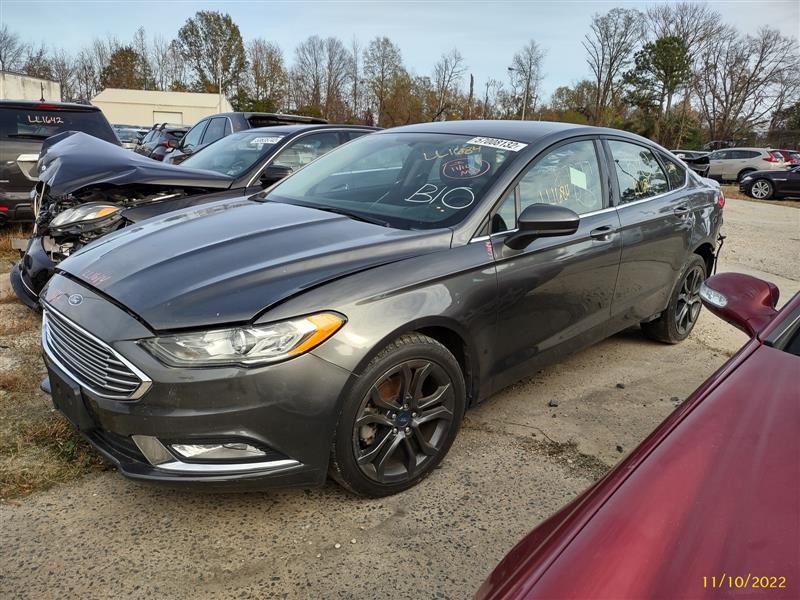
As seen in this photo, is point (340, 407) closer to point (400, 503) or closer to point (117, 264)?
point (400, 503)

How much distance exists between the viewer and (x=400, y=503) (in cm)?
261

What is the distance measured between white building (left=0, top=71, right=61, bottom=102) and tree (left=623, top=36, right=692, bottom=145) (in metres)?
48.3

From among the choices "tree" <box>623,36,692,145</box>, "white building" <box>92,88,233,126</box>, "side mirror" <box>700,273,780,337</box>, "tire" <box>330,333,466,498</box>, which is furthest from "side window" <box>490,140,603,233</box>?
"white building" <box>92,88,233,126</box>

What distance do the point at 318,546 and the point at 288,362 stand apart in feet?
2.51

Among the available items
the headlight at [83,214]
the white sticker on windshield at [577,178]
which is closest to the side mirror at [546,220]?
the white sticker on windshield at [577,178]

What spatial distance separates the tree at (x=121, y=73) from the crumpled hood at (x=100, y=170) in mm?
77508

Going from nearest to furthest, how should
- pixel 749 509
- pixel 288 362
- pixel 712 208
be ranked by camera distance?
pixel 749 509 → pixel 288 362 → pixel 712 208

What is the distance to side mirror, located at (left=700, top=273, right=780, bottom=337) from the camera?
1999 mm

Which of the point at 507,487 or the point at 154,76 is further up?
the point at 154,76

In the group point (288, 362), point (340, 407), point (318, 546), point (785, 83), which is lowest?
point (318, 546)

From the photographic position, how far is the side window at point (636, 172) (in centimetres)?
389

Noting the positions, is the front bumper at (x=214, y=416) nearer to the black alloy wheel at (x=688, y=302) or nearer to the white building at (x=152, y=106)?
the black alloy wheel at (x=688, y=302)

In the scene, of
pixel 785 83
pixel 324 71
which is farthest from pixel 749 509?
pixel 324 71
